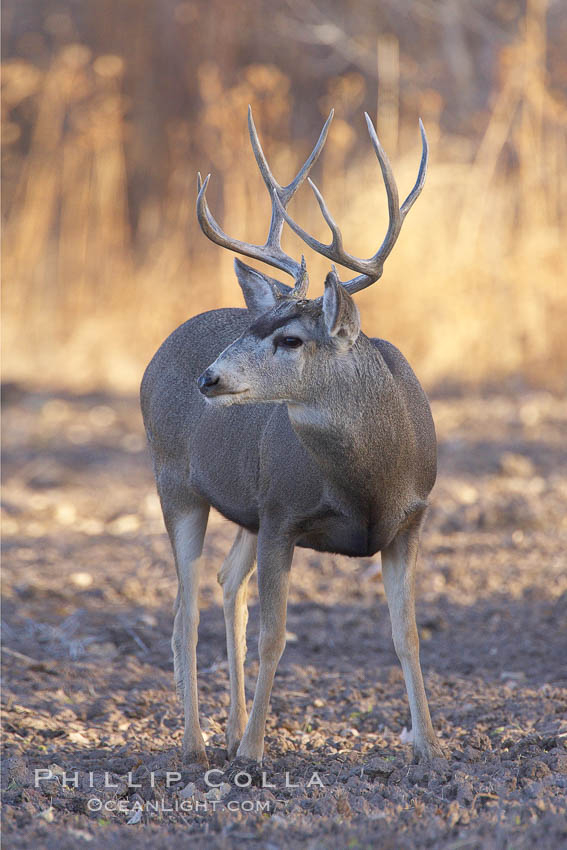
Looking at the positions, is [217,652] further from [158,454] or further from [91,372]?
[91,372]

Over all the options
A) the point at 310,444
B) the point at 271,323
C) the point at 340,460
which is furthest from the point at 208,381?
the point at 340,460

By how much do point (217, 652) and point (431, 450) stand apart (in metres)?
2.05

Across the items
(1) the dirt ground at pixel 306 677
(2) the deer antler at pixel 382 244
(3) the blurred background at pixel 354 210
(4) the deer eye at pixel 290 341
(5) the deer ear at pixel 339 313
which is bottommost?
(1) the dirt ground at pixel 306 677

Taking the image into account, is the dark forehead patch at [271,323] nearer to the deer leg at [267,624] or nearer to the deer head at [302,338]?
the deer head at [302,338]

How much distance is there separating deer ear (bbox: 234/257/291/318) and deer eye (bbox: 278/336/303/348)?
0.33 m

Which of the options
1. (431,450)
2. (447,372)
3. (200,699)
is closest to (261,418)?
(431,450)

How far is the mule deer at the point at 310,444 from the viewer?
14.2ft

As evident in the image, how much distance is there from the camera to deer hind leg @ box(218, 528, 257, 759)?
16.0 feet

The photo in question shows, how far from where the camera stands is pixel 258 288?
4730 millimetres

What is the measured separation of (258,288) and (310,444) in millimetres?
737

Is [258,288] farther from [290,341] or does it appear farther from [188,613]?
[188,613]

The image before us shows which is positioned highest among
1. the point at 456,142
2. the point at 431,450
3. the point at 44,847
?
the point at 456,142

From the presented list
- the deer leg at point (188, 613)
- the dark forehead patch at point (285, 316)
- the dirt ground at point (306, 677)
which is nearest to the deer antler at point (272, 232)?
the dark forehead patch at point (285, 316)

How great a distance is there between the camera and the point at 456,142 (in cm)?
1316
